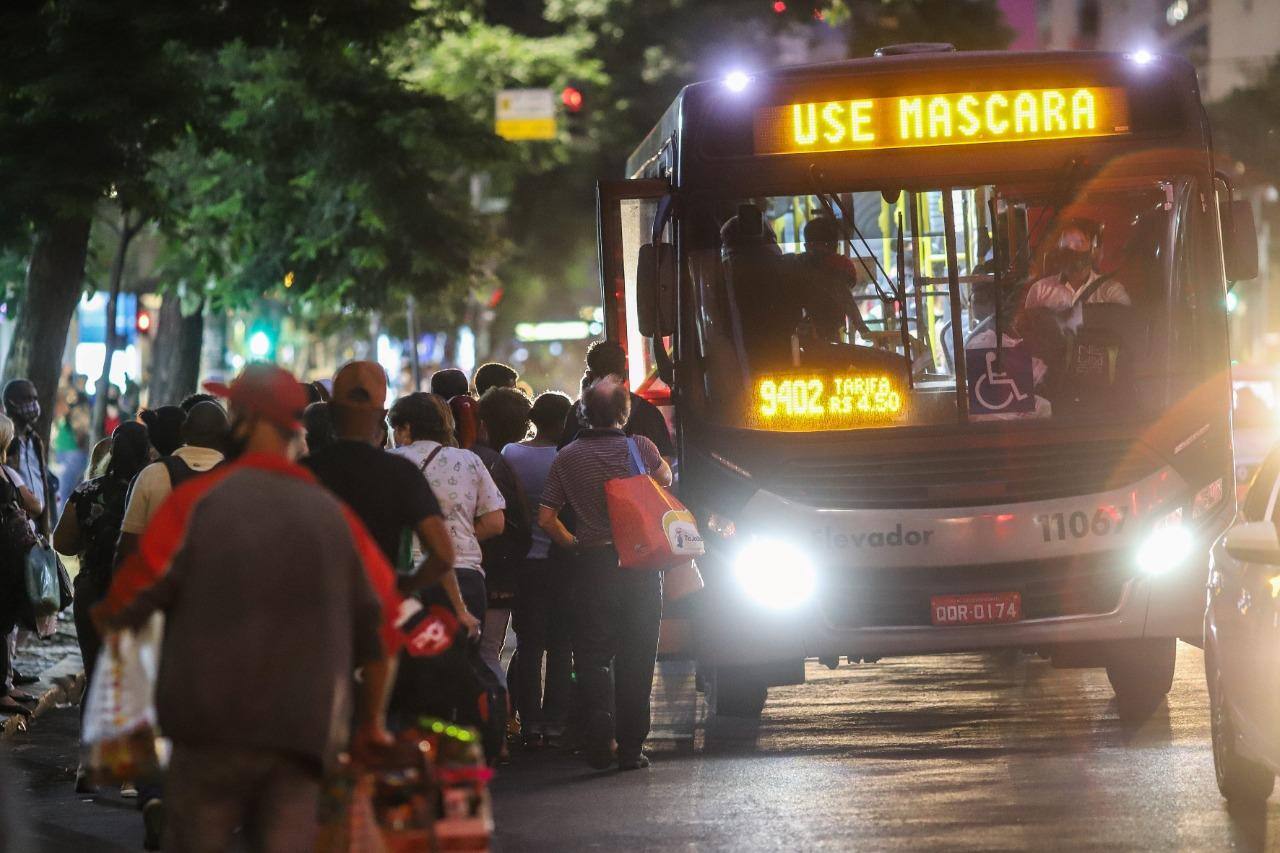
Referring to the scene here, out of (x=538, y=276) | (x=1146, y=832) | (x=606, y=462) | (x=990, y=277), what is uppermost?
(x=538, y=276)

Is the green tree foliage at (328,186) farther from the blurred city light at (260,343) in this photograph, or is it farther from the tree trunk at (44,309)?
the tree trunk at (44,309)

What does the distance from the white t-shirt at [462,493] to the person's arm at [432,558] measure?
288 cm

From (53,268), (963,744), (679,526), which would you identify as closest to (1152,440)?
(963,744)

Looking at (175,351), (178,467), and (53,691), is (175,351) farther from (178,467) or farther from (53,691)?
(178,467)

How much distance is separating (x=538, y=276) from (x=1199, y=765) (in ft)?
139

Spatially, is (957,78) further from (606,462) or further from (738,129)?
(606,462)

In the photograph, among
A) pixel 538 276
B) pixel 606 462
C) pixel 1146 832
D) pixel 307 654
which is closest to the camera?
pixel 307 654

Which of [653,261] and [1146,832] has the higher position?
[653,261]

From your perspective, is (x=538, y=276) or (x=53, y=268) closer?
(x=53, y=268)

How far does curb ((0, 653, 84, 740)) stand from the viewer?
12.6 metres

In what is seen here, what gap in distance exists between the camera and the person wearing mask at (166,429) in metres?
10.1

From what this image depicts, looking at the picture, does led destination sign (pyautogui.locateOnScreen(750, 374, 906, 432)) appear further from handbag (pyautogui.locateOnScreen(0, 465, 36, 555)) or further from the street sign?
the street sign

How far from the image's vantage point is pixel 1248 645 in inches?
327

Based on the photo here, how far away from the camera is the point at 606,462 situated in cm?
1081
